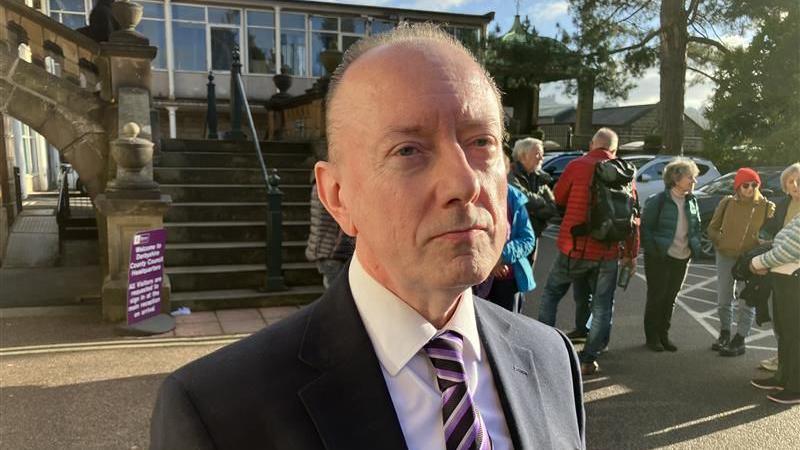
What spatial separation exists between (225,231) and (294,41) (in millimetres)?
20726

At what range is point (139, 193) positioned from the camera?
6.08 meters

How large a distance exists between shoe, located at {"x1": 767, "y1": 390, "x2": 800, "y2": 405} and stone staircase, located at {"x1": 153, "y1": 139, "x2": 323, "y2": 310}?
4.63 meters

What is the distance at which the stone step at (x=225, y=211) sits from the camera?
8.09 metres

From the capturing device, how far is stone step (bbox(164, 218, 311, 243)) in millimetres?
7758

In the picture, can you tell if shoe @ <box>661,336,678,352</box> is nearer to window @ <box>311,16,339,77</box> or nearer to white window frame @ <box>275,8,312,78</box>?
window @ <box>311,16,339,77</box>

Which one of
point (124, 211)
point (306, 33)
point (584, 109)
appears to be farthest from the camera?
point (306, 33)

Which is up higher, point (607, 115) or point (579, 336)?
point (607, 115)

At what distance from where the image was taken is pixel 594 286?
209 inches

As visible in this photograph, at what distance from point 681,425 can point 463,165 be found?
3961mm

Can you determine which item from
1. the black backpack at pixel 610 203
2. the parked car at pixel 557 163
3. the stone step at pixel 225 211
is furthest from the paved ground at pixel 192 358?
the parked car at pixel 557 163

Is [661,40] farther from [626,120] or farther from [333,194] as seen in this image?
[626,120]

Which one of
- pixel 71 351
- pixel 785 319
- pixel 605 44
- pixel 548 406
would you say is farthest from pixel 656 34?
pixel 548 406

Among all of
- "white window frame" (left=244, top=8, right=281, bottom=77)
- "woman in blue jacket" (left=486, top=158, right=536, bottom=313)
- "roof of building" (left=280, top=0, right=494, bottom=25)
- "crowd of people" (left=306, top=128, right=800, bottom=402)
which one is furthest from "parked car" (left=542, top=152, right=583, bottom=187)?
"white window frame" (left=244, top=8, right=281, bottom=77)

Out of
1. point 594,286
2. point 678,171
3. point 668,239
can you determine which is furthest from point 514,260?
point 678,171
